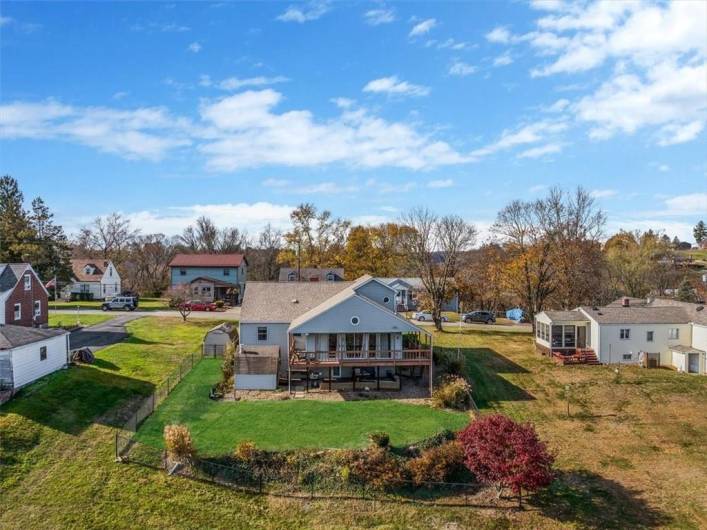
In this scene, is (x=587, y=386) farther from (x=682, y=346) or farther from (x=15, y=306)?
(x=15, y=306)

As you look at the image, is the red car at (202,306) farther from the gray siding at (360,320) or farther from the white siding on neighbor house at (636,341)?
the white siding on neighbor house at (636,341)

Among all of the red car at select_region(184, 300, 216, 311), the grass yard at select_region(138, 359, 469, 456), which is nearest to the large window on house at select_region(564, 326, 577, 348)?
the grass yard at select_region(138, 359, 469, 456)

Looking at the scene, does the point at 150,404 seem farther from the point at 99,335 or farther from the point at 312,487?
the point at 99,335

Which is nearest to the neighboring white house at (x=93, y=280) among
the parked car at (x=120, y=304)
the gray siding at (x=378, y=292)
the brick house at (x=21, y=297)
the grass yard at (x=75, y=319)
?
the parked car at (x=120, y=304)

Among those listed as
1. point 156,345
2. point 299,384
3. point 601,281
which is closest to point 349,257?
point 601,281

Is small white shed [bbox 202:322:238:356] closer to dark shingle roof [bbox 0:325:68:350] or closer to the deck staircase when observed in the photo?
dark shingle roof [bbox 0:325:68:350]

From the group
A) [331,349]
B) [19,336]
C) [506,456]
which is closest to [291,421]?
[331,349]
